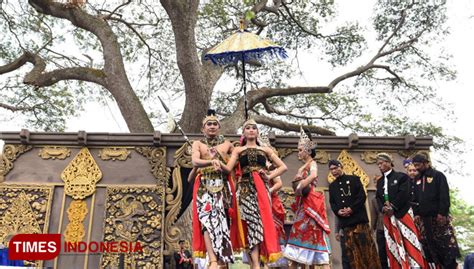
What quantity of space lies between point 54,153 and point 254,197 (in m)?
4.39

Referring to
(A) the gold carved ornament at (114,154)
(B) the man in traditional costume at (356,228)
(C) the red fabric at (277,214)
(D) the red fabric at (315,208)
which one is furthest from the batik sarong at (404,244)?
(A) the gold carved ornament at (114,154)

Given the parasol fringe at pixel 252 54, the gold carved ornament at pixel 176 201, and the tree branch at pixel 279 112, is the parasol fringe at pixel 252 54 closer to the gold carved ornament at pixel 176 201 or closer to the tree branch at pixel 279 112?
the gold carved ornament at pixel 176 201

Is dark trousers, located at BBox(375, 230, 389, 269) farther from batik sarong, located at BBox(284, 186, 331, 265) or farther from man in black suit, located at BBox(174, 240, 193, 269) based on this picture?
man in black suit, located at BBox(174, 240, 193, 269)

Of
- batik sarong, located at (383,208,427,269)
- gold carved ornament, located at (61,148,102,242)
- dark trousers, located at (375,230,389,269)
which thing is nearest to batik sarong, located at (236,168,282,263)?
batik sarong, located at (383,208,427,269)

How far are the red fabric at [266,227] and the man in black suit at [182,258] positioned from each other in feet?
10.7

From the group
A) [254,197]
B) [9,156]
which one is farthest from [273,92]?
[254,197]

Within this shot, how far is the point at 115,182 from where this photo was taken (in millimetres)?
6922

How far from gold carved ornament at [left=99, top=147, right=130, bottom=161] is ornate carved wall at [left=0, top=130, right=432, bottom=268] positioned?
2 centimetres

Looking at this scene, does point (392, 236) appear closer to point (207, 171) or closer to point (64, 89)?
point (207, 171)

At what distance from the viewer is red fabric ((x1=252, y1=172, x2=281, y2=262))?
12.7 feet

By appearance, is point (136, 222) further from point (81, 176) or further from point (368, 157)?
point (368, 157)

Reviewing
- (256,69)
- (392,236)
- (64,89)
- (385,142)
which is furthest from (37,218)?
(256,69)

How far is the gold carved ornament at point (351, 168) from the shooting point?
708 centimetres

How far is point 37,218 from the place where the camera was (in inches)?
258
